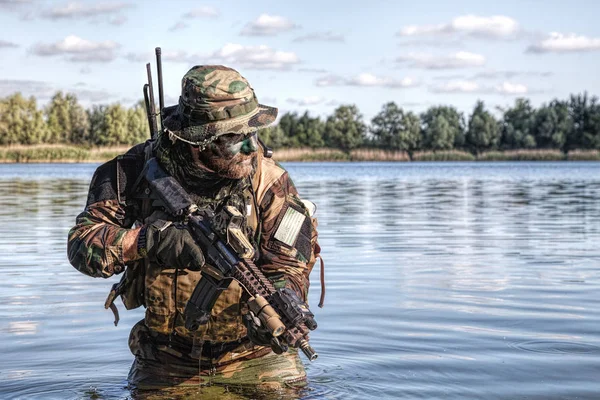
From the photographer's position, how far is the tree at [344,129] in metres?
157

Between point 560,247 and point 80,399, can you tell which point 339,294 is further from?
point 560,247

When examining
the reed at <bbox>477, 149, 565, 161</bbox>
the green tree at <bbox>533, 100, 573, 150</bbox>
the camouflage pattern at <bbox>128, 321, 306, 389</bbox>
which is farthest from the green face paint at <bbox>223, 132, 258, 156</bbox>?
the green tree at <bbox>533, 100, 573, 150</bbox>

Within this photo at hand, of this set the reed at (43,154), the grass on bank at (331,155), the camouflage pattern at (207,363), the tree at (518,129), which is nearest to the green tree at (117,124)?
the grass on bank at (331,155)

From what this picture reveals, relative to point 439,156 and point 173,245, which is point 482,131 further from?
point 173,245

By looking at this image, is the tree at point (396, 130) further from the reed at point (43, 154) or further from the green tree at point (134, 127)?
the reed at point (43, 154)

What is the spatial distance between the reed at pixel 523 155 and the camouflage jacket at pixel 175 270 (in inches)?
4559

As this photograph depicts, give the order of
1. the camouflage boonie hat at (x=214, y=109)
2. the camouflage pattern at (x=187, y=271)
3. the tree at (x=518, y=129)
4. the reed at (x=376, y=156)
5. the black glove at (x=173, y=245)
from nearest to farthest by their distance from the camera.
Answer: the black glove at (x=173, y=245) → the camouflage boonie hat at (x=214, y=109) → the camouflage pattern at (x=187, y=271) → the reed at (x=376, y=156) → the tree at (x=518, y=129)

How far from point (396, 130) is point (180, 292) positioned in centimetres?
15608

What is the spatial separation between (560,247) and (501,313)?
22.1ft

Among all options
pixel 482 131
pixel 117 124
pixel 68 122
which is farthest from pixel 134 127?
pixel 482 131

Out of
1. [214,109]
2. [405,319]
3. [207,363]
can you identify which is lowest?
[405,319]

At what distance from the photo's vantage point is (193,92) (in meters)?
5.60

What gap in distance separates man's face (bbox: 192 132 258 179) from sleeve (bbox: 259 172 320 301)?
331 millimetres

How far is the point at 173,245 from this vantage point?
5.37 m
